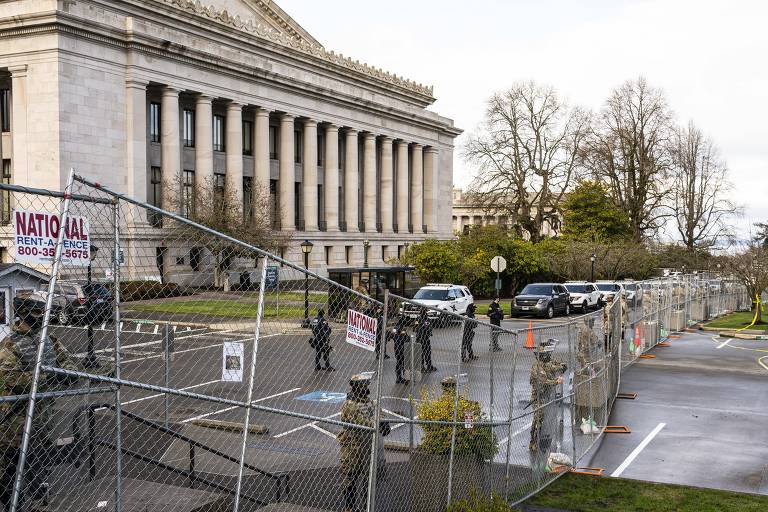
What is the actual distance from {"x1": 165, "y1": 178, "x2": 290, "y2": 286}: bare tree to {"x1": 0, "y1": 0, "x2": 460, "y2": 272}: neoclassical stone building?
0.88m

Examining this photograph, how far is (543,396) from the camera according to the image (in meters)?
12.1

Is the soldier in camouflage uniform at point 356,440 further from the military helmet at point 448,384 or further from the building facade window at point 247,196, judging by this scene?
the building facade window at point 247,196

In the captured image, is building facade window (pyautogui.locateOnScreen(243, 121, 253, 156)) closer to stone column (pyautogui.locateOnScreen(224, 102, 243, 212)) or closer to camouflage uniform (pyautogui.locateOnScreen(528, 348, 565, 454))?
stone column (pyautogui.locateOnScreen(224, 102, 243, 212))

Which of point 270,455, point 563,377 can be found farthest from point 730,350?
point 270,455

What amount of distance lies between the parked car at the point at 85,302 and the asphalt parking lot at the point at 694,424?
920cm

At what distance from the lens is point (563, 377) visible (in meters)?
13.6

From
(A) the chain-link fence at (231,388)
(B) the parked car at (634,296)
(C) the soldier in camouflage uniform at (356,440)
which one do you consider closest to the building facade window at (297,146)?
Result: (B) the parked car at (634,296)

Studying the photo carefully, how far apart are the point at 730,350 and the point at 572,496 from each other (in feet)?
68.1

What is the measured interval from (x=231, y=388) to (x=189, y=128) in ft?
145

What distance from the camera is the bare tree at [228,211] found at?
46.2 metres

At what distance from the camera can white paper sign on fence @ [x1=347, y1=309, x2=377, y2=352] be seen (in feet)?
22.9

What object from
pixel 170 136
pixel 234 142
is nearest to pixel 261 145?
pixel 234 142

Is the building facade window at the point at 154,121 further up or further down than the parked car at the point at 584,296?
further up

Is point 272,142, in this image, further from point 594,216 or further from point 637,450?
point 637,450
